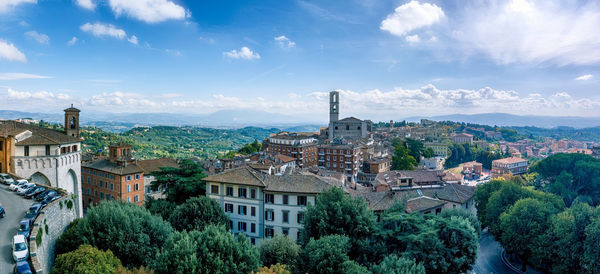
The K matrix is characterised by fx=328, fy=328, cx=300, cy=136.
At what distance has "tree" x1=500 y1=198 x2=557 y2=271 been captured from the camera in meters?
33.2

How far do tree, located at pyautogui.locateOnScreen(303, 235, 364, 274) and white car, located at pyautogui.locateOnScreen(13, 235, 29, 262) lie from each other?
49.1 feet

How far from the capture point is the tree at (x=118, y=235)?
20406 mm

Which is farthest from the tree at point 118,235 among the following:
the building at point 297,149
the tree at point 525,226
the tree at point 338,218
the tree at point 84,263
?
the building at point 297,149

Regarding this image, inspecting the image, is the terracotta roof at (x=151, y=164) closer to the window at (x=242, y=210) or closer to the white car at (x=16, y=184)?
the window at (x=242, y=210)

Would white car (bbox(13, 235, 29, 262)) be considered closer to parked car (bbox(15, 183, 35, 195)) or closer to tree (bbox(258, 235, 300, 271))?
parked car (bbox(15, 183, 35, 195))

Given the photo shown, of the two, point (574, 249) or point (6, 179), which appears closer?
point (6, 179)

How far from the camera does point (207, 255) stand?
17.7 meters

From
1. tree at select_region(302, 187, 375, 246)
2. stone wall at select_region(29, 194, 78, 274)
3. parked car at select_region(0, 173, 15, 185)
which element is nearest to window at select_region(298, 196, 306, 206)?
tree at select_region(302, 187, 375, 246)

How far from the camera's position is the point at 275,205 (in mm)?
32000

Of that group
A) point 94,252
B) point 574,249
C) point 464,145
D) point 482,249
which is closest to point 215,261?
point 94,252

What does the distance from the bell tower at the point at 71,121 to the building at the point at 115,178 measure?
291 inches

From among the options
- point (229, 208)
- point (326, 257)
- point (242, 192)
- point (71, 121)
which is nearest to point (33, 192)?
point (229, 208)

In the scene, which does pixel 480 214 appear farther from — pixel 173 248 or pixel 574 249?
pixel 173 248

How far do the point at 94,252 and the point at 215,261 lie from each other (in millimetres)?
6021
